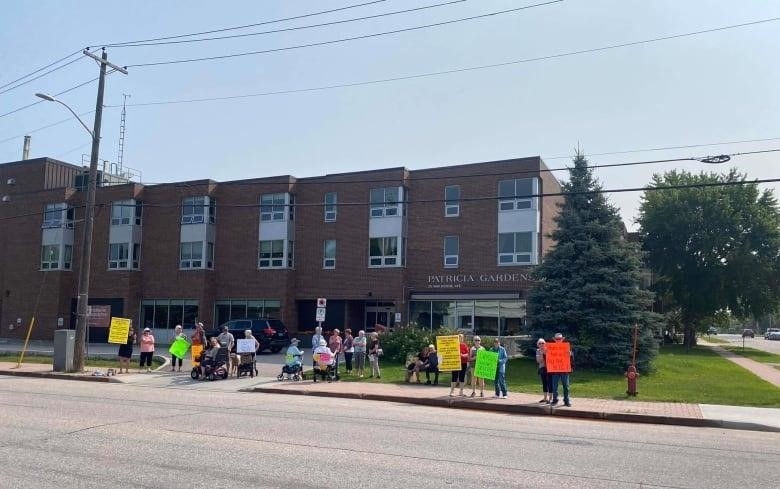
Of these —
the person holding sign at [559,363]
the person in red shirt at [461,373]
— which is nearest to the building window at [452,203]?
the person in red shirt at [461,373]

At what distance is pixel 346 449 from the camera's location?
923 cm

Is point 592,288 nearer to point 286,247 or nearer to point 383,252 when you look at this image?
point 383,252

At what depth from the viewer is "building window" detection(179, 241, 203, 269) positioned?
43656 mm

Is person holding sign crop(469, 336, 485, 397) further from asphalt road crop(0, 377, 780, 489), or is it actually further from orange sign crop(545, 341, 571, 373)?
asphalt road crop(0, 377, 780, 489)

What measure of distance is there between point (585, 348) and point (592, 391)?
526 cm

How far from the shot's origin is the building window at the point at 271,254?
41938 millimetres

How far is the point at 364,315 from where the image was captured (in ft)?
135

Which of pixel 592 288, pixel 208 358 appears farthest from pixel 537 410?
pixel 208 358

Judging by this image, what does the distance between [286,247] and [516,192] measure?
14.3 m

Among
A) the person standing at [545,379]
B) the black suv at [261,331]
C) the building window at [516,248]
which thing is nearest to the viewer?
the person standing at [545,379]

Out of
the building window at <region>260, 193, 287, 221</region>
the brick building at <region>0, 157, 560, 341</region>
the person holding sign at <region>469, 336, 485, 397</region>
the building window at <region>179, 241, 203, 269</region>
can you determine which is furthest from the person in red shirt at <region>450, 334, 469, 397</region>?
the building window at <region>179, 241, 203, 269</region>

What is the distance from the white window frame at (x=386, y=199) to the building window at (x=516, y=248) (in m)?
6.19

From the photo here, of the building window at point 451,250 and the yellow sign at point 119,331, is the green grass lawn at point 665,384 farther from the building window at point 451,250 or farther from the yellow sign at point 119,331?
the building window at point 451,250

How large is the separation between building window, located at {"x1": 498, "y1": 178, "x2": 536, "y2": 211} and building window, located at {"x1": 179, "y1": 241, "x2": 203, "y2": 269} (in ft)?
63.5
